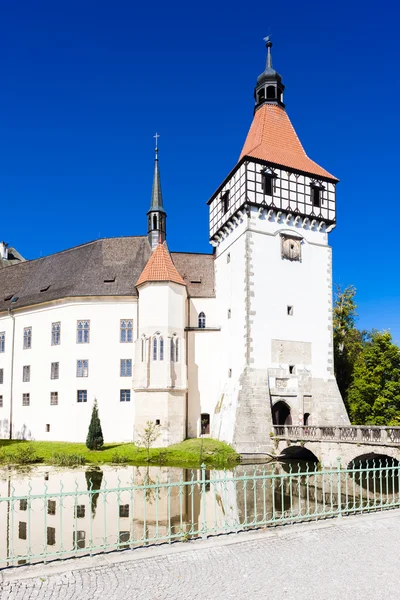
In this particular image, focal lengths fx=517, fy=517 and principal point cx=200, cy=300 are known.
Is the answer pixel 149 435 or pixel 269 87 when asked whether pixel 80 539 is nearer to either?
pixel 149 435

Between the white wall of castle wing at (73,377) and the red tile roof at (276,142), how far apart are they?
13.8m

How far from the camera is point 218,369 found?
36.0 meters

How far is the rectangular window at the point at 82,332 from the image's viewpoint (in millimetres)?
36066

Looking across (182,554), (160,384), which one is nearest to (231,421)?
(160,384)

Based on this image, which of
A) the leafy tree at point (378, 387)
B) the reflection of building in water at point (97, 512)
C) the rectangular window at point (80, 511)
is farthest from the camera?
the leafy tree at point (378, 387)

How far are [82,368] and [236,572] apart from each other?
1135 inches

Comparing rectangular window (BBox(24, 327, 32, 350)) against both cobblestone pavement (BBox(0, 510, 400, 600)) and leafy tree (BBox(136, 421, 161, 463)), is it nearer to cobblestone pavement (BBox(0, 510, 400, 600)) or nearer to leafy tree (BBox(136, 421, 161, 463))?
leafy tree (BBox(136, 421, 161, 463))

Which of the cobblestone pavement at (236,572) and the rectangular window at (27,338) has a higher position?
the rectangular window at (27,338)

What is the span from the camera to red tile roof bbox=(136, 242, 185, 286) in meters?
34.4

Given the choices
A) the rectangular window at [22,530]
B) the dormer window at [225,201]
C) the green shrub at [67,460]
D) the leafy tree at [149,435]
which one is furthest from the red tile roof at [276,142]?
the rectangular window at [22,530]

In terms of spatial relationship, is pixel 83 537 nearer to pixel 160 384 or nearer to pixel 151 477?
pixel 151 477

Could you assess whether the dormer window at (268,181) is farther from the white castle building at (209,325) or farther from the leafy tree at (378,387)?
the leafy tree at (378,387)

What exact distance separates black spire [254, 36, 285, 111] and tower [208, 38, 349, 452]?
3.98 m

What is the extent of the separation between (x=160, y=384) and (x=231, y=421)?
513cm
